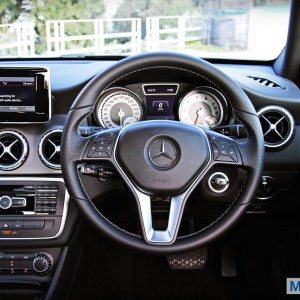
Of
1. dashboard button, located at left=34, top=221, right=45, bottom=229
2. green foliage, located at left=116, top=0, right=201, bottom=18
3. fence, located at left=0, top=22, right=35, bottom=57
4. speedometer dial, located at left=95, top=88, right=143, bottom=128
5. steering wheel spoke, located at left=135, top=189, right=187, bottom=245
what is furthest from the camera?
fence, located at left=0, top=22, right=35, bottom=57

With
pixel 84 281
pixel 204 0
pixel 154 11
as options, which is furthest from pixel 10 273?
pixel 204 0

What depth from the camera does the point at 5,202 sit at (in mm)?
2041

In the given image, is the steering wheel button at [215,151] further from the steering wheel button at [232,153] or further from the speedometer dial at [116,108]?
the speedometer dial at [116,108]

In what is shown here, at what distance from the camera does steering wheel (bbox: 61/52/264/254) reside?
1635 mm

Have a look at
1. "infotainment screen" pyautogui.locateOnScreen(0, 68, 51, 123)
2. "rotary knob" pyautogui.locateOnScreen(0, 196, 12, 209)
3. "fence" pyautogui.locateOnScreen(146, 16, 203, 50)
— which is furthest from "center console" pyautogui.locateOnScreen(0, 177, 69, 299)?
"fence" pyautogui.locateOnScreen(146, 16, 203, 50)

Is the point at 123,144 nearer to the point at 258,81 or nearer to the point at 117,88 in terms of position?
the point at 117,88

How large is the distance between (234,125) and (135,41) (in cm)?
71

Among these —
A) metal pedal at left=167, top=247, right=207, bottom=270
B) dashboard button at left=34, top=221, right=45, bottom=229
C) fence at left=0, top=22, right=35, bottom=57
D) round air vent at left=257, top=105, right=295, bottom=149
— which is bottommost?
metal pedal at left=167, top=247, right=207, bottom=270

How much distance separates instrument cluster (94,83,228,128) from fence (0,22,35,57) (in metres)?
0.65

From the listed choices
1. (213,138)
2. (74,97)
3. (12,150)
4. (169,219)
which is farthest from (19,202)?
(213,138)

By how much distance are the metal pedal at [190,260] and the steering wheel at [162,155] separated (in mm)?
864

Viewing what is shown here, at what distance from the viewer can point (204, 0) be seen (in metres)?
2.32

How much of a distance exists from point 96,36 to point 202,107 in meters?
0.66

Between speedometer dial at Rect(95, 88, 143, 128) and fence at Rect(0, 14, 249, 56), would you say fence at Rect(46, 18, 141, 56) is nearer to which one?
fence at Rect(0, 14, 249, 56)
